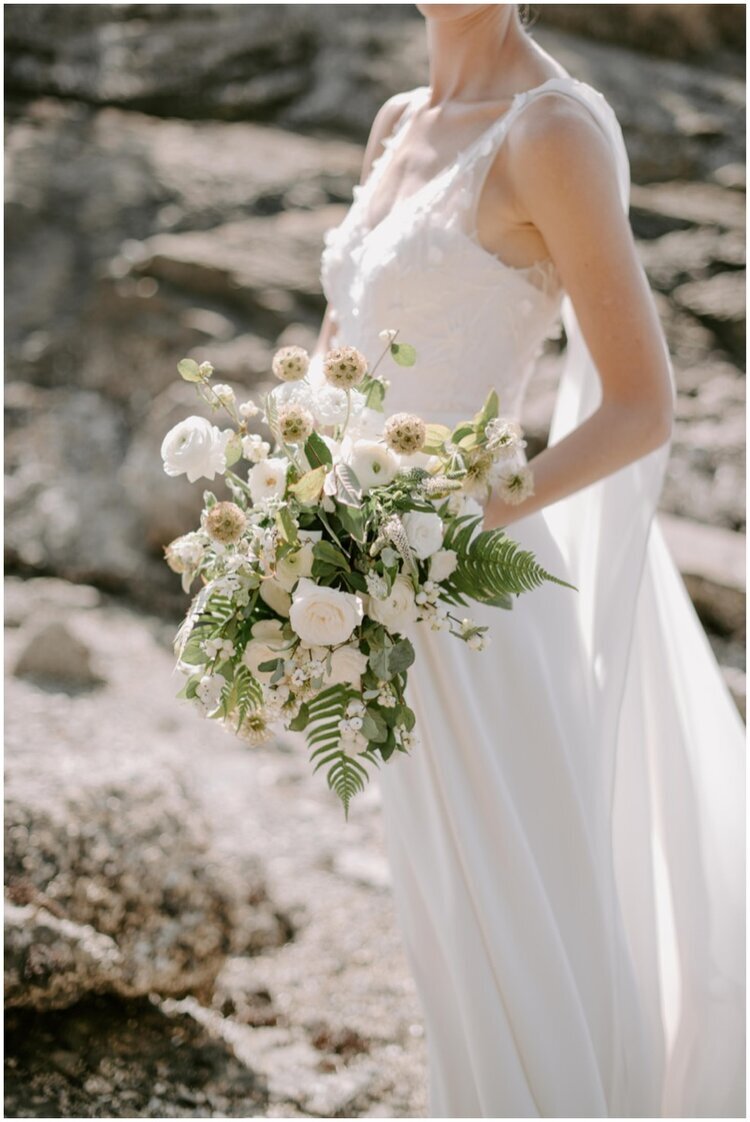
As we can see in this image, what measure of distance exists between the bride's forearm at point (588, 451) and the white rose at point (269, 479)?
0.46m

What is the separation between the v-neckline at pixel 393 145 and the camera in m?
2.03

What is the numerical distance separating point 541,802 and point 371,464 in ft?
2.72

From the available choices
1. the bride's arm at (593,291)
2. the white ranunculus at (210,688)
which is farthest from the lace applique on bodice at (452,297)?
the white ranunculus at (210,688)

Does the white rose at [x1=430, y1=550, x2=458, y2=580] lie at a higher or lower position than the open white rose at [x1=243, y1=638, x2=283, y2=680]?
higher

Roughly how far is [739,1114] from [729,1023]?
7.2 inches

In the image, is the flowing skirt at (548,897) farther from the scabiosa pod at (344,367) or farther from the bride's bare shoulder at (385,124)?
the bride's bare shoulder at (385,124)

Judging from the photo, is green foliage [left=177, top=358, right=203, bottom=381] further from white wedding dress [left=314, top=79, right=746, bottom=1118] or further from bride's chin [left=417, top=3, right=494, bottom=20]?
bride's chin [left=417, top=3, right=494, bottom=20]

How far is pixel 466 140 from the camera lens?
2.13 meters

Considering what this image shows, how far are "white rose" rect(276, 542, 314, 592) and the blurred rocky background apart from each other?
143 centimetres

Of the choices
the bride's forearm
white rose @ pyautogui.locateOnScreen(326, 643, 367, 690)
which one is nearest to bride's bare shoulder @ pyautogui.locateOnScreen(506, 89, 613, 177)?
the bride's forearm

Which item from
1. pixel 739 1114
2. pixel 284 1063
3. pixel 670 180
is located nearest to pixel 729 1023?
pixel 739 1114

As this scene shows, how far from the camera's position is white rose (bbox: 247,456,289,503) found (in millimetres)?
1643

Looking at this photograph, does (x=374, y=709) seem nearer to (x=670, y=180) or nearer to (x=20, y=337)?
(x=20, y=337)

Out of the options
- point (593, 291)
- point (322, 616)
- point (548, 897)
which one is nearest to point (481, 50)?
point (593, 291)
